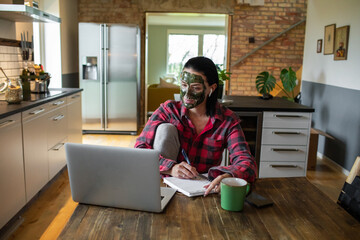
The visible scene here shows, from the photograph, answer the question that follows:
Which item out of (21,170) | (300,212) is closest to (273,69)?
(21,170)

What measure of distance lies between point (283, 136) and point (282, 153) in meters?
0.17

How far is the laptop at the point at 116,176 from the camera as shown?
1.09 metres

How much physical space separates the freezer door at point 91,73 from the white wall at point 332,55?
132 inches

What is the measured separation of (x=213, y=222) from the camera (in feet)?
3.61

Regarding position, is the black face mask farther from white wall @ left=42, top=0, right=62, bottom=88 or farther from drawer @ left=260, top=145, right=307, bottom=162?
white wall @ left=42, top=0, right=62, bottom=88

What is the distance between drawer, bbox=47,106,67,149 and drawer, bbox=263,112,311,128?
207cm

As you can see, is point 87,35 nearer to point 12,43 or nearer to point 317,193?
point 12,43

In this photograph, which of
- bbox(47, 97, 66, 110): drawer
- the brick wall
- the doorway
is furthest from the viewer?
the doorway

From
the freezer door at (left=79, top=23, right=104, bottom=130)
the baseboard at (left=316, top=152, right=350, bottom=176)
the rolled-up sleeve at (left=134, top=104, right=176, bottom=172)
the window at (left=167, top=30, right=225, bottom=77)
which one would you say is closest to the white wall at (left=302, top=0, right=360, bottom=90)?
the baseboard at (left=316, top=152, right=350, bottom=176)

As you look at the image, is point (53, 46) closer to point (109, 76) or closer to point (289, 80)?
point (109, 76)

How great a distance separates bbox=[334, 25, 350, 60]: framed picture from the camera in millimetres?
4136

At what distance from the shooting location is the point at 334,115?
4.44 metres

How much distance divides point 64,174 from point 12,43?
153 centimetres

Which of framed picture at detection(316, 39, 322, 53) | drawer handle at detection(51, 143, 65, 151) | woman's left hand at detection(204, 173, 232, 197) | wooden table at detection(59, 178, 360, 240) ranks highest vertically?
framed picture at detection(316, 39, 322, 53)
